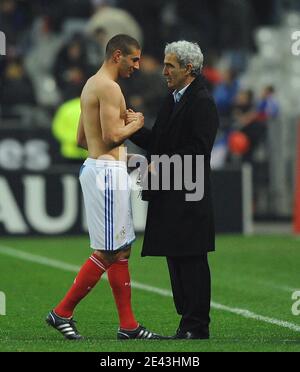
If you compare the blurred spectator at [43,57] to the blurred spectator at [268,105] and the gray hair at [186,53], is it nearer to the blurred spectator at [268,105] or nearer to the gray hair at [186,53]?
the blurred spectator at [268,105]

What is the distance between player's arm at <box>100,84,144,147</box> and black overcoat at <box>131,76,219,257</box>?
278mm

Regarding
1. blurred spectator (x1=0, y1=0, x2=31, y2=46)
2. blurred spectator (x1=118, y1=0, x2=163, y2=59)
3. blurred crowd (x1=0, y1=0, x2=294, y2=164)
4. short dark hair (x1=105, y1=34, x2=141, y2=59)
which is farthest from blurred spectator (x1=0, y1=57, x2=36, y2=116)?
short dark hair (x1=105, y1=34, x2=141, y2=59)

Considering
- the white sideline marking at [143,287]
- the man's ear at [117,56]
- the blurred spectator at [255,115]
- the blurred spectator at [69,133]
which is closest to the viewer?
the man's ear at [117,56]

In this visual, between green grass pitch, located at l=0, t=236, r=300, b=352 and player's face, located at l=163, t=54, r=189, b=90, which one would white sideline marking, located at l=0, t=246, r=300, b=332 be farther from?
player's face, located at l=163, t=54, r=189, b=90

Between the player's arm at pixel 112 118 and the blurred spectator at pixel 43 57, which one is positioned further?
the blurred spectator at pixel 43 57

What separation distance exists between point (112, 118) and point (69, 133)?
10.6 meters

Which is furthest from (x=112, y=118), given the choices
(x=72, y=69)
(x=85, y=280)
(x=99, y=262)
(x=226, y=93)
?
(x=226, y=93)

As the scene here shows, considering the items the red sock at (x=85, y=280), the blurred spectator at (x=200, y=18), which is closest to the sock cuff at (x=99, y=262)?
the red sock at (x=85, y=280)

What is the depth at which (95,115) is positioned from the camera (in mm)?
10086

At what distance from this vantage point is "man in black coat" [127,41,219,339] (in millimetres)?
9992

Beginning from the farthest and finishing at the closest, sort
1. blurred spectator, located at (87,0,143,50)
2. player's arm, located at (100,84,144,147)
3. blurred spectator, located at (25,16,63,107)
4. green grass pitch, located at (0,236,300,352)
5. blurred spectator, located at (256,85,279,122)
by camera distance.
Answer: blurred spectator, located at (25,16,63,107) < blurred spectator, located at (87,0,143,50) < blurred spectator, located at (256,85,279,122) < player's arm, located at (100,84,144,147) < green grass pitch, located at (0,236,300,352)

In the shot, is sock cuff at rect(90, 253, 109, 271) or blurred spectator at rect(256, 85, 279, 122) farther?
blurred spectator at rect(256, 85, 279, 122)

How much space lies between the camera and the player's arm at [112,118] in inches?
392

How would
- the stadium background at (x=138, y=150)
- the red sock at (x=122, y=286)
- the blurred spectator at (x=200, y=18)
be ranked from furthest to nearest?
1. the blurred spectator at (x=200, y=18)
2. the stadium background at (x=138, y=150)
3. the red sock at (x=122, y=286)
